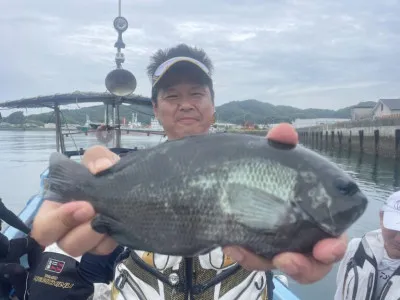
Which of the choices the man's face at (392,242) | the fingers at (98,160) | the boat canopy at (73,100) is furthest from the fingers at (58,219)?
the boat canopy at (73,100)

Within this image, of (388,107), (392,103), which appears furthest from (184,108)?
(392,103)

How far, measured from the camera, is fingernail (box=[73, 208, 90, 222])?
200 centimetres

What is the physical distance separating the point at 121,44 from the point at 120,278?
5643 millimetres

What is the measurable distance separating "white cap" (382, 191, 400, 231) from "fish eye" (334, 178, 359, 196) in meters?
2.97

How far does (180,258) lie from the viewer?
267cm

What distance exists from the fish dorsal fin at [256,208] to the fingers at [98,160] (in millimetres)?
766

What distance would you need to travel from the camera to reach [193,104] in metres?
3.13

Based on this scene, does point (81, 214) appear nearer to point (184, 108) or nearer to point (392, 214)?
point (184, 108)

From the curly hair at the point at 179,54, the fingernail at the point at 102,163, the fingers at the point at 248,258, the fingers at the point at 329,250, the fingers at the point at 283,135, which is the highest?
the curly hair at the point at 179,54

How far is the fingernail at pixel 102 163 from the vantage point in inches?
86.4

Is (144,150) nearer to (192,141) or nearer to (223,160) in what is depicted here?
(192,141)

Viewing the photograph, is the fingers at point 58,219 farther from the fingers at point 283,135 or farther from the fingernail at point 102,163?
the fingers at point 283,135

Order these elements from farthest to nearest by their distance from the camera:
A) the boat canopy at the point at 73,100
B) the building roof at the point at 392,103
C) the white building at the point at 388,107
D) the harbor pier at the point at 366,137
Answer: the building roof at the point at 392,103 → the white building at the point at 388,107 → the harbor pier at the point at 366,137 → the boat canopy at the point at 73,100

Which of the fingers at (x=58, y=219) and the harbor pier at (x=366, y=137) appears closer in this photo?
the fingers at (x=58, y=219)
